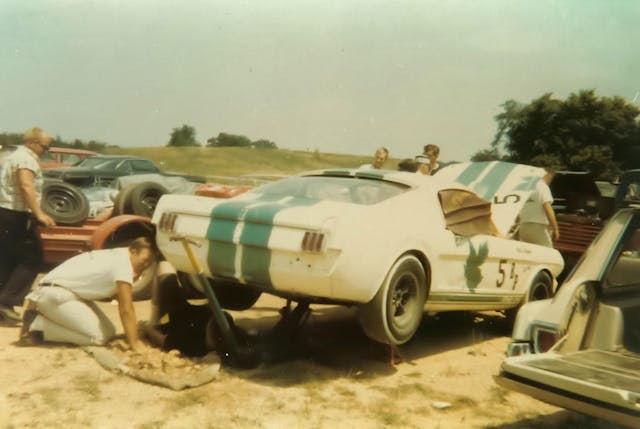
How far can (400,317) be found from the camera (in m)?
4.57

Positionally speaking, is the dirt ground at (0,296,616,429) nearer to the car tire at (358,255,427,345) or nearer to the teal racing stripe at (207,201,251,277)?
the car tire at (358,255,427,345)

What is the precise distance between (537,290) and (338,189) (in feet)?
8.52

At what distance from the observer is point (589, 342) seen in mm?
3738

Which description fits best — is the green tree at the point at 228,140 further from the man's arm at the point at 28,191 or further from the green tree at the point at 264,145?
the man's arm at the point at 28,191

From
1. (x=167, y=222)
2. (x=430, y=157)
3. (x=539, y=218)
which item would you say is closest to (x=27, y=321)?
(x=167, y=222)

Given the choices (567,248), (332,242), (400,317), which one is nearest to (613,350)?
(400,317)

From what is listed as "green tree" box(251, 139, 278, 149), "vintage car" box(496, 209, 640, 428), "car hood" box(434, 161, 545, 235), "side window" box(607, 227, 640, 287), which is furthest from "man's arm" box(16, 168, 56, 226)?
"green tree" box(251, 139, 278, 149)

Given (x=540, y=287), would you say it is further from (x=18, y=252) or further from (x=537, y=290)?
(x=18, y=252)

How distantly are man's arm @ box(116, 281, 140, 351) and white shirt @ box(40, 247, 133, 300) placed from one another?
15 cm

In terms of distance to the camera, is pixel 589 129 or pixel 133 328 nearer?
pixel 133 328

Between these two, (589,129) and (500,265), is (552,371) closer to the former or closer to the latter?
(500,265)

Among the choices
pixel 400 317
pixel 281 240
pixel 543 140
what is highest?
pixel 543 140

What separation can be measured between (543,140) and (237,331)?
1373 inches

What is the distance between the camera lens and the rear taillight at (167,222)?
A: 15.9 feet
